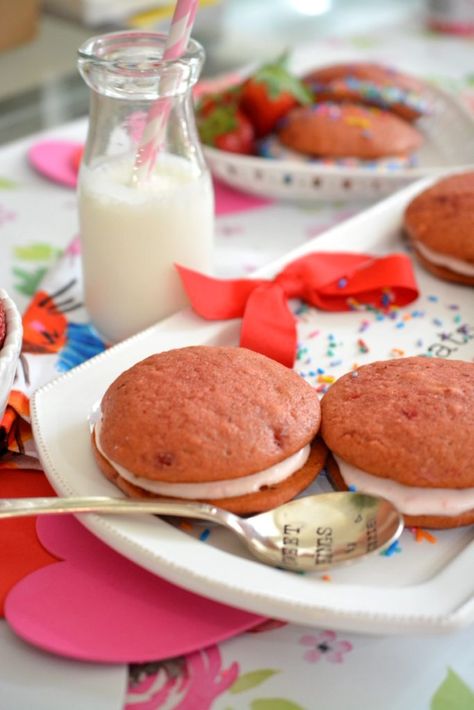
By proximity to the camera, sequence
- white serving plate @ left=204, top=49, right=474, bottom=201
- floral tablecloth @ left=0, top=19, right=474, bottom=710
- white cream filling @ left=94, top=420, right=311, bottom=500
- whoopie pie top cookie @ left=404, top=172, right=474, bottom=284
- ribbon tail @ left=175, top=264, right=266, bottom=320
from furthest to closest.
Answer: white serving plate @ left=204, top=49, right=474, bottom=201, whoopie pie top cookie @ left=404, top=172, right=474, bottom=284, ribbon tail @ left=175, top=264, right=266, bottom=320, white cream filling @ left=94, top=420, right=311, bottom=500, floral tablecloth @ left=0, top=19, right=474, bottom=710

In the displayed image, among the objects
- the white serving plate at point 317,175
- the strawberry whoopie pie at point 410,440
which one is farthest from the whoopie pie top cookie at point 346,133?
the strawberry whoopie pie at point 410,440

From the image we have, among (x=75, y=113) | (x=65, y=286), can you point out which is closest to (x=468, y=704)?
(x=65, y=286)

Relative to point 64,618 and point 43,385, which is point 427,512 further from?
point 43,385

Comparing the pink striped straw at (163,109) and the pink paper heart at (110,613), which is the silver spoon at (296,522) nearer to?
the pink paper heart at (110,613)

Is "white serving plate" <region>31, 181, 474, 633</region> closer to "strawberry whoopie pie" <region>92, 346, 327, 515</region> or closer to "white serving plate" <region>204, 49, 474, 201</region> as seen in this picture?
"strawberry whoopie pie" <region>92, 346, 327, 515</region>

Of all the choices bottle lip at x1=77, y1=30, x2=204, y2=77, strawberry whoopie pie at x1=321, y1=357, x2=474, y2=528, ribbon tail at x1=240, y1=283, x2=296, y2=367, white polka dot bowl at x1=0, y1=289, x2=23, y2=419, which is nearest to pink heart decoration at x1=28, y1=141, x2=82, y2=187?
bottle lip at x1=77, y1=30, x2=204, y2=77

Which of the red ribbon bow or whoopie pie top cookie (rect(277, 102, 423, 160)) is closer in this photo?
the red ribbon bow

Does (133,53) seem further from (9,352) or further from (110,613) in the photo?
(110,613)
